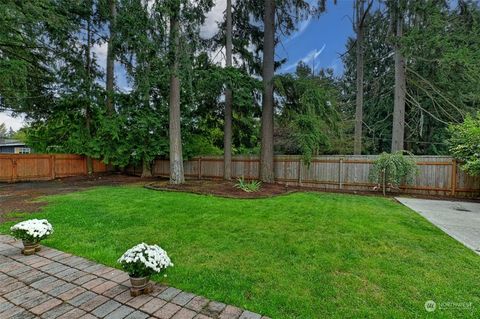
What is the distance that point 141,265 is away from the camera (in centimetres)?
233

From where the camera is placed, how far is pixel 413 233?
14.1 ft

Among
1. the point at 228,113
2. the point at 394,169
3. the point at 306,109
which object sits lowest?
the point at 394,169

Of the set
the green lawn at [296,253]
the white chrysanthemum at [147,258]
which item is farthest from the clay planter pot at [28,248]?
the white chrysanthemum at [147,258]

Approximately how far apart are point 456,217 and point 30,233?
8.22m

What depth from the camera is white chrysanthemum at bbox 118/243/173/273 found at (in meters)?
2.32

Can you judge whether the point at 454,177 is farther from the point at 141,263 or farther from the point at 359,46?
Result: the point at 141,263

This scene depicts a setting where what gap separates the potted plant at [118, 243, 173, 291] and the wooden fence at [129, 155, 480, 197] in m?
9.23

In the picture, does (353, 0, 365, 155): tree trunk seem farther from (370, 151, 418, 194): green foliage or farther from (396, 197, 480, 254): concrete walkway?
(396, 197, 480, 254): concrete walkway

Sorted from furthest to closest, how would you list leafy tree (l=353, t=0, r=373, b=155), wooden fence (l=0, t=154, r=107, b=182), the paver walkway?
1. leafy tree (l=353, t=0, r=373, b=155)
2. wooden fence (l=0, t=154, r=107, b=182)
3. the paver walkway

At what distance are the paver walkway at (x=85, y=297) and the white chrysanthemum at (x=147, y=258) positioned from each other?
0.98 feet

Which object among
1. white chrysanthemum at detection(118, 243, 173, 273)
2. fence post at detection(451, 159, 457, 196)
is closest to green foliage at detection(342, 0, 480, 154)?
fence post at detection(451, 159, 457, 196)

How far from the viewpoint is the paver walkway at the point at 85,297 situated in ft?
6.88

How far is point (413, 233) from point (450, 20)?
11.7 metres

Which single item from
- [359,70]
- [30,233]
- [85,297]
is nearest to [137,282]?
[85,297]
